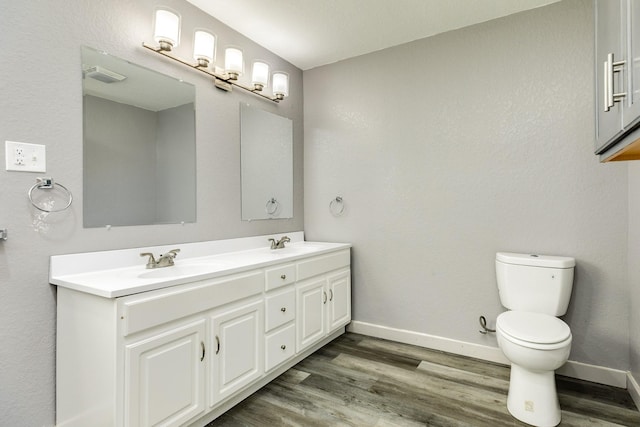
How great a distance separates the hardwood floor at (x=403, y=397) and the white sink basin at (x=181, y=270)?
77cm

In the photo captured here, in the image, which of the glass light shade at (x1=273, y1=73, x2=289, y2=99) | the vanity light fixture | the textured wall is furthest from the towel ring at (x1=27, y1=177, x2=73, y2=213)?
the textured wall

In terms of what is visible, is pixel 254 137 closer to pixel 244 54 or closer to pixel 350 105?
pixel 244 54

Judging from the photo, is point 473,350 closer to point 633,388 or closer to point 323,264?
point 633,388

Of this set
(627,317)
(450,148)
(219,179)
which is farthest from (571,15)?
(219,179)

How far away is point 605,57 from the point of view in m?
1.21

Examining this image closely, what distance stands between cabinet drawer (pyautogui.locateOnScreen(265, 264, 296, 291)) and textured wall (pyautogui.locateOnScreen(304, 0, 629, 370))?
2.89 feet

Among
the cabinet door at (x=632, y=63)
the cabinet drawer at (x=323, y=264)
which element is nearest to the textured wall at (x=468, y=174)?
the cabinet drawer at (x=323, y=264)

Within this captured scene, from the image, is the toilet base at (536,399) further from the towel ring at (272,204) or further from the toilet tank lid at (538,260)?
the towel ring at (272,204)

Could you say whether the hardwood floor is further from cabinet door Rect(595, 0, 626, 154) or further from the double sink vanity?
cabinet door Rect(595, 0, 626, 154)

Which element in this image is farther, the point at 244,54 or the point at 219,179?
the point at 244,54

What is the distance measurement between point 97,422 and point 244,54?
236 cm

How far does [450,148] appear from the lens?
8.02 ft

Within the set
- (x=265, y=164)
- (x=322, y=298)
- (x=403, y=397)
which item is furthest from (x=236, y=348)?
(x=265, y=164)

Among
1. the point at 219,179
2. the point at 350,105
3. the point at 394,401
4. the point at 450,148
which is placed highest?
the point at 350,105
